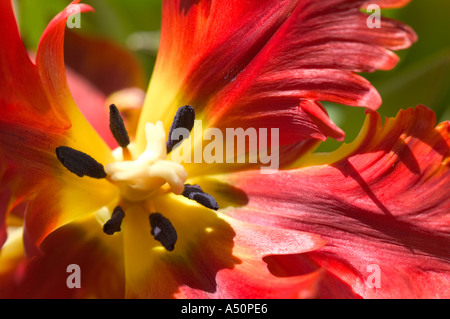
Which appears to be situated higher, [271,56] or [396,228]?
[271,56]

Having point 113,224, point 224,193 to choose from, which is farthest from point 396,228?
point 113,224

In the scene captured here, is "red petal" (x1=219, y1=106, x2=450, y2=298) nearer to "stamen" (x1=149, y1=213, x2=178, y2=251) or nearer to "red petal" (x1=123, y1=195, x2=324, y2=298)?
"red petal" (x1=123, y1=195, x2=324, y2=298)

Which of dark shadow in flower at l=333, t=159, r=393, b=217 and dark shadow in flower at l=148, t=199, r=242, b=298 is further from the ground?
dark shadow in flower at l=333, t=159, r=393, b=217

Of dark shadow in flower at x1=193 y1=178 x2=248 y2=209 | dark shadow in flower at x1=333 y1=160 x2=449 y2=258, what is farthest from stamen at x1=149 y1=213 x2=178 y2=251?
dark shadow in flower at x1=333 y1=160 x2=449 y2=258

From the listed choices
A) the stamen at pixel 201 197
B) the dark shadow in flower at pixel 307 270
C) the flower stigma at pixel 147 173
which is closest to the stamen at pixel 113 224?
the flower stigma at pixel 147 173

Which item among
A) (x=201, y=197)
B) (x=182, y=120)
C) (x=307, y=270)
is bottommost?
(x=307, y=270)

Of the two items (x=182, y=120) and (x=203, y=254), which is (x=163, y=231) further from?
(x=182, y=120)
